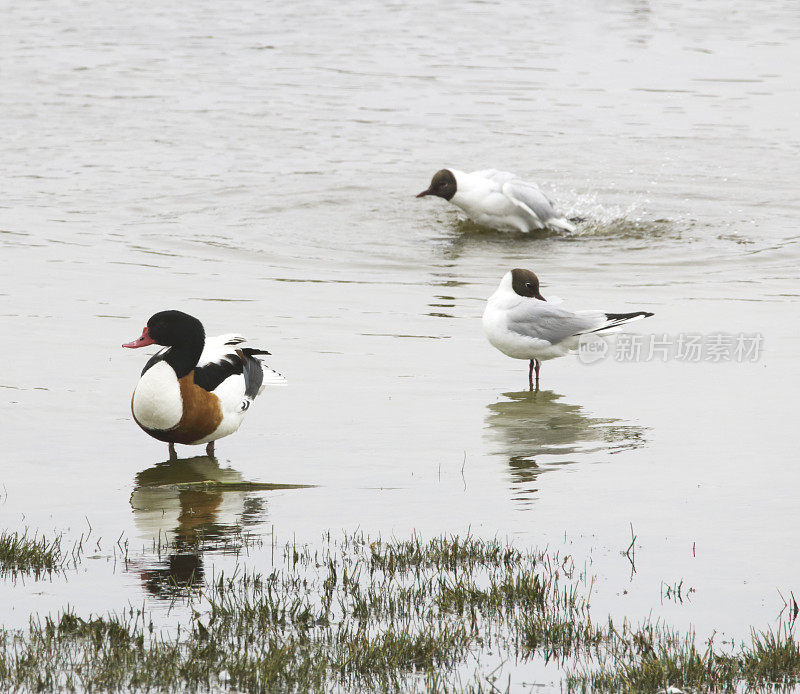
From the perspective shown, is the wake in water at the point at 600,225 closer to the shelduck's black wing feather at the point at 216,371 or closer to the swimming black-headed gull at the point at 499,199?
the swimming black-headed gull at the point at 499,199

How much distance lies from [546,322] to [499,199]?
7.33 metres

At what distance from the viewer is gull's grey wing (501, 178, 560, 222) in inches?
659

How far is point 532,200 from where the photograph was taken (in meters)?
16.7

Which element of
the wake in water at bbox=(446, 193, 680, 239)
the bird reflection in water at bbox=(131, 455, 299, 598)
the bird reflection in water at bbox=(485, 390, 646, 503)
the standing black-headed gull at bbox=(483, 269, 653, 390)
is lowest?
the bird reflection in water at bbox=(131, 455, 299, 598)

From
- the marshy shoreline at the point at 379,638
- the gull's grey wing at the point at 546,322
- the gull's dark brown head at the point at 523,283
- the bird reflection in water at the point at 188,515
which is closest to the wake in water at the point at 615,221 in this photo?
the gull's dark brown head at the point at 523,283

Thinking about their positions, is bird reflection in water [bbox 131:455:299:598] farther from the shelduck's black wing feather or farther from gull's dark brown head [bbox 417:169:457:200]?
gull's dark brown head [bbox 417:169:457:200]

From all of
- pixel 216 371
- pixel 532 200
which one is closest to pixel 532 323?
pixel 216 371

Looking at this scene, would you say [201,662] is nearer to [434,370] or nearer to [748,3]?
[434,370]

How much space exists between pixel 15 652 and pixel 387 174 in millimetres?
15513

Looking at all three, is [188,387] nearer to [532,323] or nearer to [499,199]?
[532,323]

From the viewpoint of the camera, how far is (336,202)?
17797 mm

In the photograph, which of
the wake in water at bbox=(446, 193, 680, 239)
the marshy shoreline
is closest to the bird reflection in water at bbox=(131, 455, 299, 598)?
the marshy shoreline

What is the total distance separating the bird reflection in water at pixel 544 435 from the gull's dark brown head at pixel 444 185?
25.7ft

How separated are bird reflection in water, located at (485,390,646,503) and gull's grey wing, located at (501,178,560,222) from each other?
748cm
